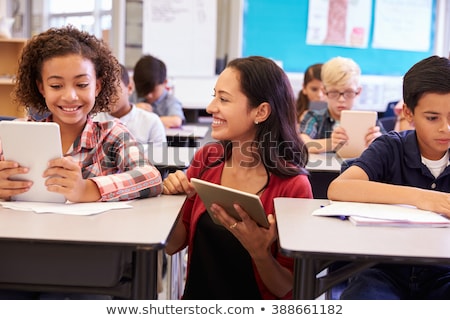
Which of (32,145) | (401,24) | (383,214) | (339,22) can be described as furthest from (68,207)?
(401,24)

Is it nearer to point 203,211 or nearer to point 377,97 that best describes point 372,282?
point 203,211

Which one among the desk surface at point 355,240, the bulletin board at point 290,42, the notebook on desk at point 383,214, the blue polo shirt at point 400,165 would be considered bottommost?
the desk surface at point 355,240

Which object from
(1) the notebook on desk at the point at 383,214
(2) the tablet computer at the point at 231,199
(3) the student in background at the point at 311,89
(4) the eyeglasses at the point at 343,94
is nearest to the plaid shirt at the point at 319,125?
(4) the eyeglasses at the point at 343,94

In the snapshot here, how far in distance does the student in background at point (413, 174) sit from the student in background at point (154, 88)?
2.61 m

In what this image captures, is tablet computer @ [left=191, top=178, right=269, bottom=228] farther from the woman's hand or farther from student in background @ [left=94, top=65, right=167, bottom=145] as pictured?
student in background @ [left=94, top=65, right=167, bottom=145]

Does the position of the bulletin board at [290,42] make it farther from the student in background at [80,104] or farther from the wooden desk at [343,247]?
the wooden desk at [343,247]

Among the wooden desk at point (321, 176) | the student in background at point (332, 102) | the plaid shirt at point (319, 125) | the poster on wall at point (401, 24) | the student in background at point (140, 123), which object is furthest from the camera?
the poster on wall at point (401, 24)

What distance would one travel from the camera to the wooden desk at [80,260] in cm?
120

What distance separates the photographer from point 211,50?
579 cm

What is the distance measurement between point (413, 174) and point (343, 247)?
64 centimetres

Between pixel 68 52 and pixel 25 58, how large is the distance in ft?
0.51

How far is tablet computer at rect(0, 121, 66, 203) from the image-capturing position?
1.39 metres

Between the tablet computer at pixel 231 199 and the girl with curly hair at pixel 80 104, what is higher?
the girl with curly hair at pixel 80 104

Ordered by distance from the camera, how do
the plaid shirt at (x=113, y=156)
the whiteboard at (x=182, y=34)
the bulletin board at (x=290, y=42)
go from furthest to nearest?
the bulletin board at (x=290, y=42), the whiteboard at (x=182, y=34), the plaid shirt at (x=113, y=156)
